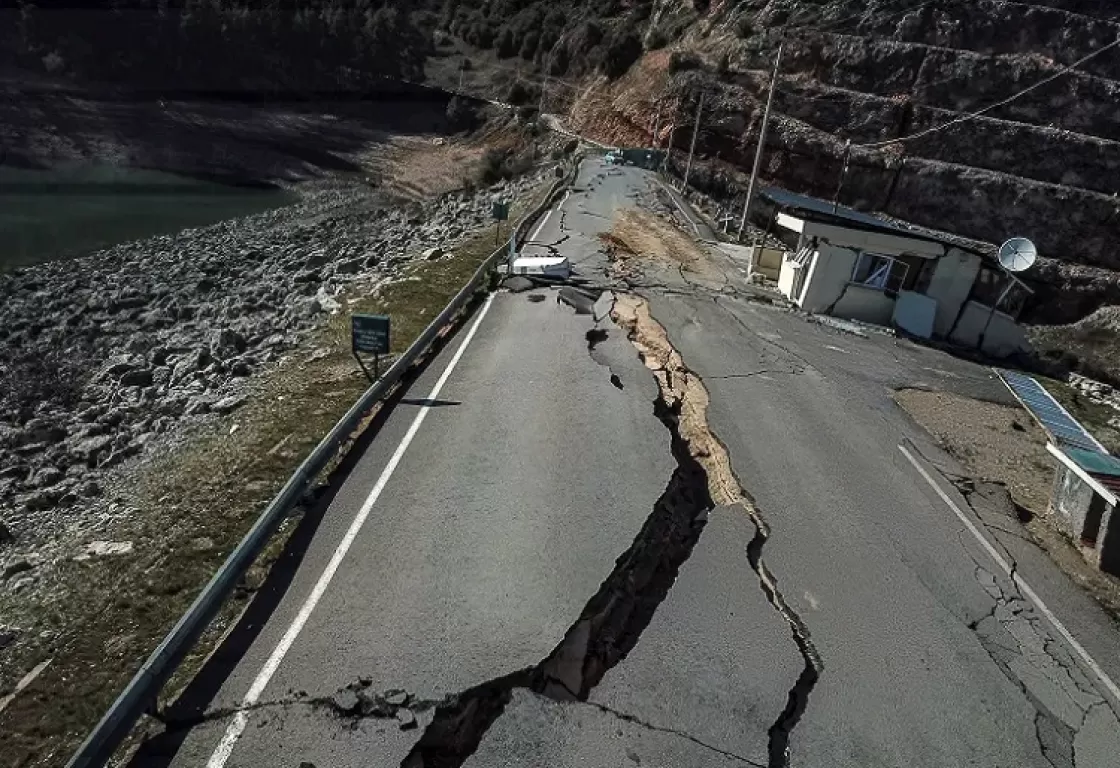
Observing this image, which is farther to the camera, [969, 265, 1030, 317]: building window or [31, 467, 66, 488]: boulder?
[969, 265, 1030, 317]: building window

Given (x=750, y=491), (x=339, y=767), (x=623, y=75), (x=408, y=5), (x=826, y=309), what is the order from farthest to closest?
(x=408, y=5), (x=623, y=75), (x=826, y=309), (x=750, y=491), (x=339, y=767)

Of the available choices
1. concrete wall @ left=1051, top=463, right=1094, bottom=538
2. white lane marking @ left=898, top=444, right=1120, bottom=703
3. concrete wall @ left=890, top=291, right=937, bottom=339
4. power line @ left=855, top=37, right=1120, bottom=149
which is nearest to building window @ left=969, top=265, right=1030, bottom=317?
concrete wall @ left=890, top=291, right=937, bottom=339

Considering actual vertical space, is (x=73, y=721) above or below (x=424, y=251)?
above

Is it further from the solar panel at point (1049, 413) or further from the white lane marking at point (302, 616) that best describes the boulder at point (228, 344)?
the solar panel at point (1049, 413)

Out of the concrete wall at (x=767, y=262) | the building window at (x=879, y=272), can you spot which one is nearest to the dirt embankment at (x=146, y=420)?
the concrete wall at (x=767, y=262)

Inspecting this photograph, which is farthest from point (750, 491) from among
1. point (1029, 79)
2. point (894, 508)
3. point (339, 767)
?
point (1029, 79)

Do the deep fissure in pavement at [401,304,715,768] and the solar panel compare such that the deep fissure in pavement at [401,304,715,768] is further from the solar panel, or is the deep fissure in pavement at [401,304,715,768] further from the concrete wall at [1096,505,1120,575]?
the solar panel

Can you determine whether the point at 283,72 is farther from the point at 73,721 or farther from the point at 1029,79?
the point at 73,721
